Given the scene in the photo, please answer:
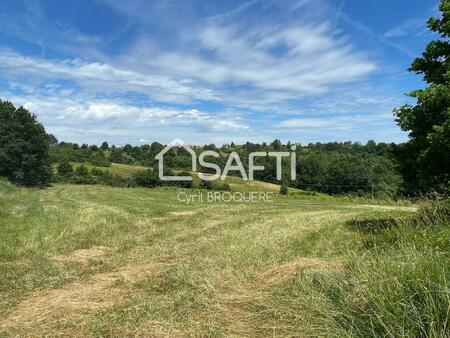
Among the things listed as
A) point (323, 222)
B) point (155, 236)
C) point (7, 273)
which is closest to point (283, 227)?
point (323, 222)

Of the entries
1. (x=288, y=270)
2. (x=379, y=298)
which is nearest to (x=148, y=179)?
(x=288, y=270)

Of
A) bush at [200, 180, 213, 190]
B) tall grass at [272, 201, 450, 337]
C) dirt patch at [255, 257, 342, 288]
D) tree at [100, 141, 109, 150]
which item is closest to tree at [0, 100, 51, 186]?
bush at [200, 180, 213, 190]

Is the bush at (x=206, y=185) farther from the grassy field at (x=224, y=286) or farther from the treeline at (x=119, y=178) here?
the grassy field at (x=224, y=286)

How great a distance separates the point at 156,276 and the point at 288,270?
2543mm

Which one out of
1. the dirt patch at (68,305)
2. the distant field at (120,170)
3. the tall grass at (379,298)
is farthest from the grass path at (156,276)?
the distant field at (120,170)

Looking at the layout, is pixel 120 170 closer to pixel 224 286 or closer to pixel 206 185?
pixel 206 185

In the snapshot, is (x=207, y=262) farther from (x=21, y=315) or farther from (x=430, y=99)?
(x=430, y=99)

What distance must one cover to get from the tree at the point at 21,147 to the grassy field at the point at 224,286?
44.9 metres

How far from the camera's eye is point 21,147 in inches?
2008

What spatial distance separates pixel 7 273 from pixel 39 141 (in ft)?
167

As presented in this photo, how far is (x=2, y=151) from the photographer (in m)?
49.3

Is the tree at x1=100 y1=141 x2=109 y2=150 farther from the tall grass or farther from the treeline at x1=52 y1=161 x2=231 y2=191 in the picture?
the tall grass

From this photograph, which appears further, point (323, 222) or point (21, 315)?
point (323, 222)

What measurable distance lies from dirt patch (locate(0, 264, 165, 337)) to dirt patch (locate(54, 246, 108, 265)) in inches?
54.7
